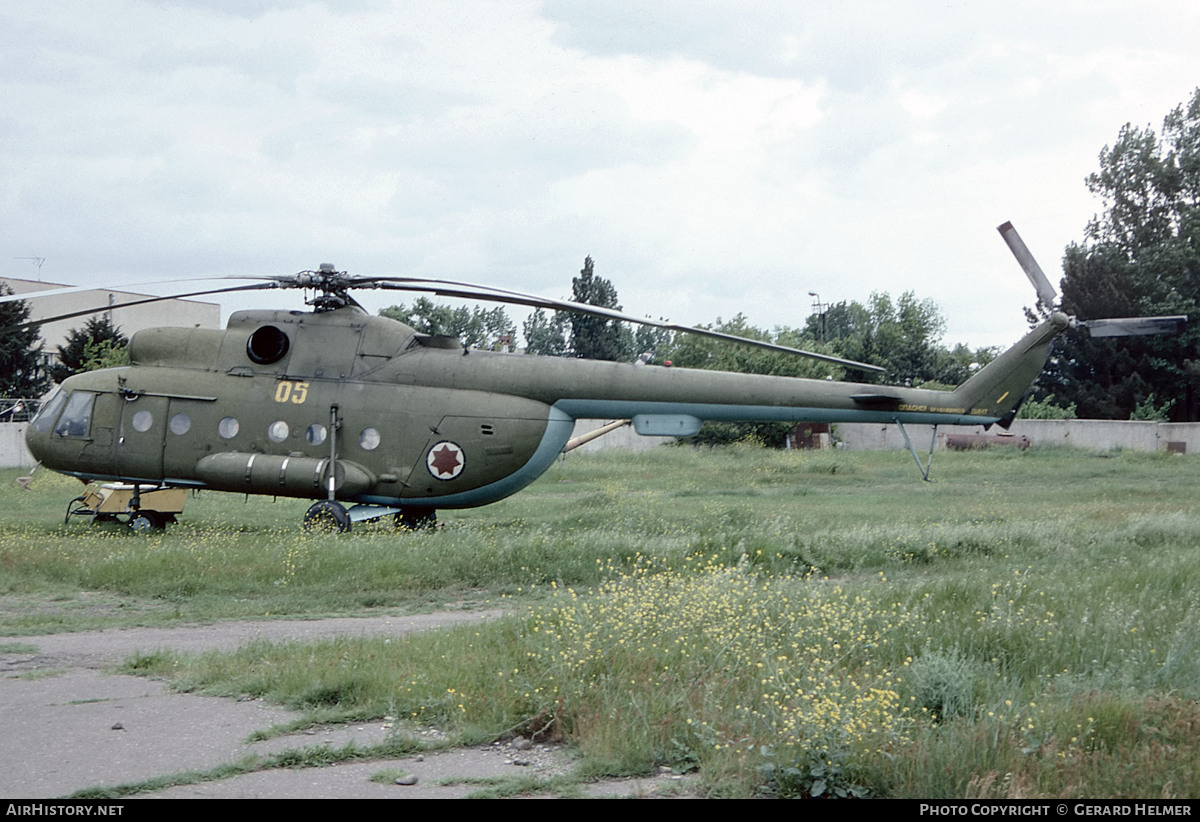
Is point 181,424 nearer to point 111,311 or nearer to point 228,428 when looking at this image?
point 228,428

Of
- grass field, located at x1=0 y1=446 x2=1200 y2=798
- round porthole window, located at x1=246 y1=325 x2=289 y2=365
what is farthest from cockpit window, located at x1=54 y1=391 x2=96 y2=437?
round porthole window, located at x1=246 y1=325 x2=289 y2=365

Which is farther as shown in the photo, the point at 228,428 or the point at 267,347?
the point at 267,347

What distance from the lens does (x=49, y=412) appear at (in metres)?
18.2

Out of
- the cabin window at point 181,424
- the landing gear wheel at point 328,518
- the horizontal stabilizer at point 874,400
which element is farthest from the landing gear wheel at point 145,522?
the horizontal stabilizer at point 874,400

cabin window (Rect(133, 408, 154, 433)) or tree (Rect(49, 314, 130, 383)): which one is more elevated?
tree (Rect(49, 314, 130, 383))

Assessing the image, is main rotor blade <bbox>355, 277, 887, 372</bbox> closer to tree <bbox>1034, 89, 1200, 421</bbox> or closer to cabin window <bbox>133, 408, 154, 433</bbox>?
cabin window <bbox>133, 408, 154, 433</bbox>

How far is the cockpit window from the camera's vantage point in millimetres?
17891

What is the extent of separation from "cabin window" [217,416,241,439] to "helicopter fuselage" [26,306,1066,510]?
0.06 ft

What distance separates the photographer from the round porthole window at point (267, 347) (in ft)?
57.6

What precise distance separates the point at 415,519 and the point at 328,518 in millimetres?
2085

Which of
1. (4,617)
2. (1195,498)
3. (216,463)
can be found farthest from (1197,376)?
(4,617)

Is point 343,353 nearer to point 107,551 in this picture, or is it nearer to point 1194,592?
point 107,551

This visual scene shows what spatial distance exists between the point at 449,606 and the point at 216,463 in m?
7.04

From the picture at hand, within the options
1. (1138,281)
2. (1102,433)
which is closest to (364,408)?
(1102,433)
